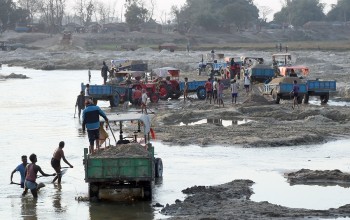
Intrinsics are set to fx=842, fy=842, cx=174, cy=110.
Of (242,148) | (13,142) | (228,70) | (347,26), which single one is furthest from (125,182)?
(347,26)

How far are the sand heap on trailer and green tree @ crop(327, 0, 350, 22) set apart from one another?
173m

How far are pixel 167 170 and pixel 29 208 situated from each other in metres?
5.49

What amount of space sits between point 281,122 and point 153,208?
52.9 ft

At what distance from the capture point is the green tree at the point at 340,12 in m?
188

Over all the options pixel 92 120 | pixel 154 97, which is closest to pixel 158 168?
pixel 92 120

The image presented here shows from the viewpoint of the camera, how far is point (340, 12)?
7441 inches

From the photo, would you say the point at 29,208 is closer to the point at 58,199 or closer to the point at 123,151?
the point at 58,199

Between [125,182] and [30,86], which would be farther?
[30,86]

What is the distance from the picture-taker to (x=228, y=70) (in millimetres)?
54375

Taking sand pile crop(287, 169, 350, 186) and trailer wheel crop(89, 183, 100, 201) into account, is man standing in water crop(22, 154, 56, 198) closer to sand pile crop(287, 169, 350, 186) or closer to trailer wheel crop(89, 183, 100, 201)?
trailer wheel crop(89, 183, 100, 201)

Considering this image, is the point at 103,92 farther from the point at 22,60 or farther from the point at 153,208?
the point at 22,60

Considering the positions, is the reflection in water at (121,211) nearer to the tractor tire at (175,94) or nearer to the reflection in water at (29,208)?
the reflection in water at (29,208)

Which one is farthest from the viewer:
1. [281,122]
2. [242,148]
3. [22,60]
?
[22,60]

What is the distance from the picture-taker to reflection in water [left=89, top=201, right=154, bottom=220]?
17.3m
